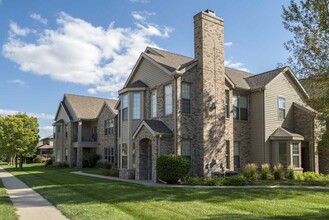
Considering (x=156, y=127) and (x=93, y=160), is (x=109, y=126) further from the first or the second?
(x=156, y=127)

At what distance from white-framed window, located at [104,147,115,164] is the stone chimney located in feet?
55.6

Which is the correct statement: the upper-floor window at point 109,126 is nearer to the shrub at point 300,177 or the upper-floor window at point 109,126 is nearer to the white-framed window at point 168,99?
the white-framed window at point 168,99

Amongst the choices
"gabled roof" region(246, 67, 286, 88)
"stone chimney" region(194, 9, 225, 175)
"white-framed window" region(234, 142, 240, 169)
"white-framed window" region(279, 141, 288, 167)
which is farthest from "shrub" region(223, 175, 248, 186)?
"gabled roof" region(246, 67, 286, 88)

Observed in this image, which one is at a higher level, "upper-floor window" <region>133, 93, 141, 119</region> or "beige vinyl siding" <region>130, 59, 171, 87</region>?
"beige vinyl siding" <region>130, 59, 171, 87</region>

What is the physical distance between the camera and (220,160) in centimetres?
2031

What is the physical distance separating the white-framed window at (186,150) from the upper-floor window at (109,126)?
16757mm

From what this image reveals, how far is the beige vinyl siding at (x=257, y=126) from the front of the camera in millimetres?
23562

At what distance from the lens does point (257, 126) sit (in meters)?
23.9

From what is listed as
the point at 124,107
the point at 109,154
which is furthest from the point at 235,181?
the point at 109,154

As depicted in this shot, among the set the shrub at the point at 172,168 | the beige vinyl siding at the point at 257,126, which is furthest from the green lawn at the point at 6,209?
the beige vinyl siding at the point at 257,126

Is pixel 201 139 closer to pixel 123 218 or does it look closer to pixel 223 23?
pixel 223 23

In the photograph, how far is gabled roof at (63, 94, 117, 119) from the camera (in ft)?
131

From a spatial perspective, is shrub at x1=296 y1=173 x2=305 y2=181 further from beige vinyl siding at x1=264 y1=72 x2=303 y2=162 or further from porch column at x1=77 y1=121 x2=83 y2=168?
porch column at x1=77 y1=121 x2=83 y2=168

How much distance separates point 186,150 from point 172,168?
2.36 m
